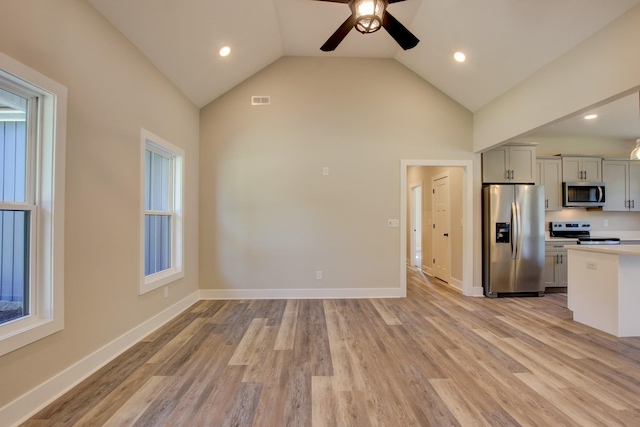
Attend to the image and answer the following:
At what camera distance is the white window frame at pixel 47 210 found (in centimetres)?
176

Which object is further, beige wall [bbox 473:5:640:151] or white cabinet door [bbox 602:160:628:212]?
white cabinet door [bbox 602:160:628:212]

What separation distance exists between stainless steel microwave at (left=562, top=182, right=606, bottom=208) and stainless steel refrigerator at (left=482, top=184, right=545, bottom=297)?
1325 mm

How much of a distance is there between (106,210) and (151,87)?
146 centimetres

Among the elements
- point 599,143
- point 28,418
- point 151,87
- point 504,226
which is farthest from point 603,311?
point 151,87

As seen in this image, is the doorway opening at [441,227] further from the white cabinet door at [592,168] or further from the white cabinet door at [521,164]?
the white cabinet door at [592,168]

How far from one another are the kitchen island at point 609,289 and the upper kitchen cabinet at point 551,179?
7.13ft

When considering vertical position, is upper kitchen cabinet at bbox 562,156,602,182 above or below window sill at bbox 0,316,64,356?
above

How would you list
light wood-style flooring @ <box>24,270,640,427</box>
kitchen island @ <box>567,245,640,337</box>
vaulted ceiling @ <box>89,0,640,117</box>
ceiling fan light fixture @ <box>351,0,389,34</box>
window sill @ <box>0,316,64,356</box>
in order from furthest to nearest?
kitchen island @ <box>567,245,640,337</box> < vaulted ceiling @ <box>89,0,640,117</box> < ceiling fan light fixture @ <box>351,0,389,34</box> < light wood-style flooring @ <box>24,270,640,427</box> < window sill @ <box>0,316,64,356</box>

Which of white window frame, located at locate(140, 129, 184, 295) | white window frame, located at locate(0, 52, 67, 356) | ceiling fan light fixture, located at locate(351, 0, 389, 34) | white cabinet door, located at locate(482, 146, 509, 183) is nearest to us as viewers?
white window frame, located at locate(0, 52, 67, 356)

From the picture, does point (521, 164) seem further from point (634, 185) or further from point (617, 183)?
point (634, 185)

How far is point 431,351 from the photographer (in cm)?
245

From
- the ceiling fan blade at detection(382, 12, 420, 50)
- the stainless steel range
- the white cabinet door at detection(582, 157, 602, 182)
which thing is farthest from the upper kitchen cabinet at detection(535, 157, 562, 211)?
the ceiling fan blade at detection(382, 12, 420, 50)

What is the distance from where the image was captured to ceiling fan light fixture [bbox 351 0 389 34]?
193 centimetres

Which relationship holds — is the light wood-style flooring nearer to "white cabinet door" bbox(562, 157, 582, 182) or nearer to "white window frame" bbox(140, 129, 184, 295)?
"white window frame" bbox(140, 129, 184, 295)
